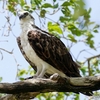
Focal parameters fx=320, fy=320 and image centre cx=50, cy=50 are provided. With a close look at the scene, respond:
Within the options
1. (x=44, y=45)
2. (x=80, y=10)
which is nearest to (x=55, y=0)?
(x=44, y=45)

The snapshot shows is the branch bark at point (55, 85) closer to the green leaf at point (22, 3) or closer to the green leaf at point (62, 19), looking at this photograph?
the green leaf at point (62, 19)

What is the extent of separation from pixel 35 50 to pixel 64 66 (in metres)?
0.40

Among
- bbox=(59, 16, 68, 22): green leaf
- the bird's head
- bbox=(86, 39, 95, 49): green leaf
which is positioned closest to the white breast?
the bird's head

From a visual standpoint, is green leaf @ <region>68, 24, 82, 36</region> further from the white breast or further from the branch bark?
the branch bark

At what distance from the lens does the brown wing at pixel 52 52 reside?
150 inches

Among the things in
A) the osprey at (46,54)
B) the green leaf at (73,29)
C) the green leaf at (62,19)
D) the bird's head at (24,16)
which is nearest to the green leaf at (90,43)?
the green leaf at (73,29)

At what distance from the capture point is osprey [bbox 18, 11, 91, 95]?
3811mm

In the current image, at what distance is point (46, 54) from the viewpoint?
3.84m

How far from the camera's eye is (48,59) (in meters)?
3.84

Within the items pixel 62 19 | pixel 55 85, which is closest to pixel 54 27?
pixel 62 19

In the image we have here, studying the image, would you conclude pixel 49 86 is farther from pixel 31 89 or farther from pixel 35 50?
pixel 35 50

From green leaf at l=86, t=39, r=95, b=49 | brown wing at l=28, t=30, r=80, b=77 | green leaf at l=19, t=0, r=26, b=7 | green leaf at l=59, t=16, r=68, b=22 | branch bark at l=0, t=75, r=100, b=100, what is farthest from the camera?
green leaf at l=86, t=39, r=95, b=49

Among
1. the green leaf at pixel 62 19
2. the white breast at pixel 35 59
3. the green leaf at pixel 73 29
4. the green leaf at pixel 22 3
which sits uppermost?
the green leaf at pixel 22 3

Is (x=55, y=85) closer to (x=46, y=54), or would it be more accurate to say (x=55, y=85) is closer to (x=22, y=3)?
(x=46, y=54)
